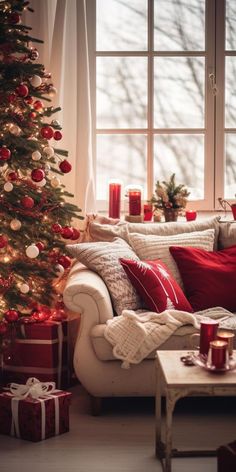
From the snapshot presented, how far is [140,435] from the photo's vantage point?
3.34m

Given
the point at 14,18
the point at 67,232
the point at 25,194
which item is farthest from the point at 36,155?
the point at 14,18

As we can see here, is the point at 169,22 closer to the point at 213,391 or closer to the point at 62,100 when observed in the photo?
the point at 62,100

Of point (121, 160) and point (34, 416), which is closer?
point (34, 416)

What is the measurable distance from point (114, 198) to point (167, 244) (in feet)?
1.86

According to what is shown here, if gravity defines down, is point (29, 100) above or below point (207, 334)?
above

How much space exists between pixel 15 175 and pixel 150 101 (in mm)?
1464

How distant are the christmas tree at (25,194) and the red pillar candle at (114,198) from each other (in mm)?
562

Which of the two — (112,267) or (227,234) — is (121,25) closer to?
(227,234)

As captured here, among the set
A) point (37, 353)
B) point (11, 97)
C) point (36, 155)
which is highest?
point (11, 97)

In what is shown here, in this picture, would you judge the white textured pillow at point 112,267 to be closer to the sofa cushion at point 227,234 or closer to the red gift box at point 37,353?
the red gift box at point 37,353

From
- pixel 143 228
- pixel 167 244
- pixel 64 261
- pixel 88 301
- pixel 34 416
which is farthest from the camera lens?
pixel 143 228

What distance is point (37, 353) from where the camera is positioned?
Answer: 3848 millimetres

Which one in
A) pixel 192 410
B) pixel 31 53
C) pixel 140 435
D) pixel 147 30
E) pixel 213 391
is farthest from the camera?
pixel 147 30

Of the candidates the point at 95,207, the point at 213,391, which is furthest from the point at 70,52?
the point at 213,391
